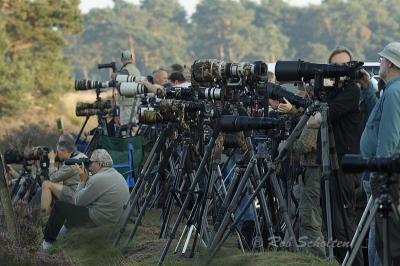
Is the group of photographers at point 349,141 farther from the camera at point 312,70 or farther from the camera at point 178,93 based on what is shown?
the camera at point 178,93

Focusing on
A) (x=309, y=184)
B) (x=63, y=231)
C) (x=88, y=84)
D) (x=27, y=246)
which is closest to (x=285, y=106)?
(x=309, y=184)

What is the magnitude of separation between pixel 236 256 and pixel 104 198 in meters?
2.98

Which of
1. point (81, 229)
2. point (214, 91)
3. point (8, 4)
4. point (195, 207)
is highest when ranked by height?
point (8, 4)

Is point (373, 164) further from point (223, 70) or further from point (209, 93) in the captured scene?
point (209, 93)

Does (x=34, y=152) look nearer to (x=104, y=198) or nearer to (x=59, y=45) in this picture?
(x=104, y=198)

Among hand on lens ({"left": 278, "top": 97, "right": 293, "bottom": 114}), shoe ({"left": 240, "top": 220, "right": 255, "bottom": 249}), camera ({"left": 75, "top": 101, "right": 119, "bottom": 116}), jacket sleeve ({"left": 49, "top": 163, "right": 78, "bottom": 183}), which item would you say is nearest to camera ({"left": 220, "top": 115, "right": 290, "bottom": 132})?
hand on lens ({"left": 278, "top": 97, "right": 293, "bottom": 114})

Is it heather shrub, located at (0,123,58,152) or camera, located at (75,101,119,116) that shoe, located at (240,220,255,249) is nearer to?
camera, located at (75,101,119,116)

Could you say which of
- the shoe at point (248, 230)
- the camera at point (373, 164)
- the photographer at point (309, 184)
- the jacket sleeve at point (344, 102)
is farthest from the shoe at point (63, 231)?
the camera at point (373, 164)

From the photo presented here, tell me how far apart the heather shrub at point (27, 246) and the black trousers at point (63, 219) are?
154 millimetres

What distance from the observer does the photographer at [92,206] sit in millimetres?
8766

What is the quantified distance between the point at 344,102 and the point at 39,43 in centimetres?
3118

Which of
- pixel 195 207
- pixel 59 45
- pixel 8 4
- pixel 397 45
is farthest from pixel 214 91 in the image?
pixel 59 45

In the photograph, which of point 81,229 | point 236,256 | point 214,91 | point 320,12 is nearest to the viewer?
point 236,256

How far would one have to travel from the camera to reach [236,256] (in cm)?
621
